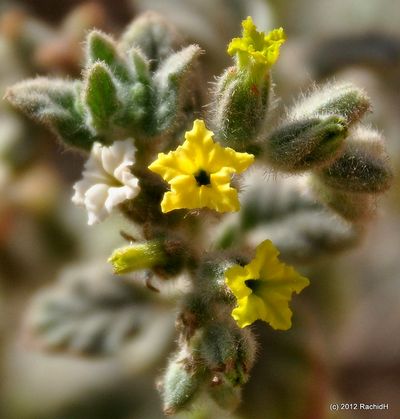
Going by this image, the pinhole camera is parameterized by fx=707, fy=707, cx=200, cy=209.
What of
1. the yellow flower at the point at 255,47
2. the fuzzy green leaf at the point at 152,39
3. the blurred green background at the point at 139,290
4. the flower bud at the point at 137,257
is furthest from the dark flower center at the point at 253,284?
the blurred green background at the point at 139,290

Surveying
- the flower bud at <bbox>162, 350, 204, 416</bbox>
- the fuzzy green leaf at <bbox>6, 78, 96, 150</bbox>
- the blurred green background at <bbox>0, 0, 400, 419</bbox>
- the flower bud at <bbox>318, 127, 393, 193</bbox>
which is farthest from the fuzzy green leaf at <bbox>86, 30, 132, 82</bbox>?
the blurred green background at <bbox>0, 0, 400, 419</bbox>

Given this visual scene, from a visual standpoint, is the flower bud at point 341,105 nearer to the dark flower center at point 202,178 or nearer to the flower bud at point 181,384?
the dark flower center at point 202,178

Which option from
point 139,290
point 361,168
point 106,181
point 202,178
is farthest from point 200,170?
point 139,290

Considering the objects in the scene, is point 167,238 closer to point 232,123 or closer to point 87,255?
point 232,123

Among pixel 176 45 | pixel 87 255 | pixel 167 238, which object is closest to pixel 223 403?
pixel 167 238

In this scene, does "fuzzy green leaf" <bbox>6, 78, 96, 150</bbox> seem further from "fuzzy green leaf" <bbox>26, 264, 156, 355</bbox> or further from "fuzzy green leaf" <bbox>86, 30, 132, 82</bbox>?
"fuzzy green leaf" <bbox>26, 264, 156, 355</bbox>

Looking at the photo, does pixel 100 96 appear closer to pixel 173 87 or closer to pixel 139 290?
pixel 173 87
